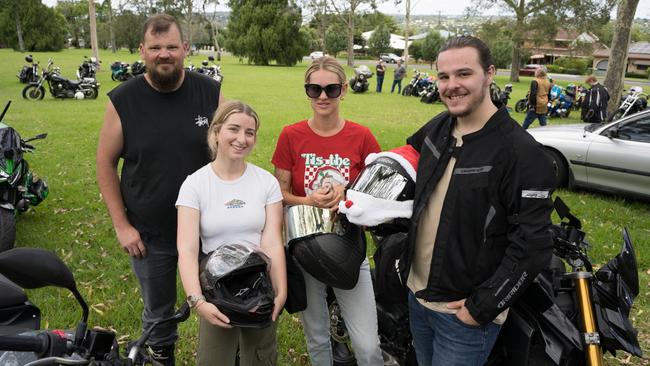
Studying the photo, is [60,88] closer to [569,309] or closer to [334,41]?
[569,309]

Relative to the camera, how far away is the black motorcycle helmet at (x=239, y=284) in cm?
207

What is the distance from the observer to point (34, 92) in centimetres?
1603

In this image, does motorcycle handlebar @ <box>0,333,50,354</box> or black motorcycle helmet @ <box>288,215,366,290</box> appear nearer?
motorcycle handlebar @ <box>0,333,50,354</box>

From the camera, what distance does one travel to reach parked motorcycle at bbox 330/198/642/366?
232cm

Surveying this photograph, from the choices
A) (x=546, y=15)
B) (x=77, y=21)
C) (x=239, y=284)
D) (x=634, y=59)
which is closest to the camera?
(x=239, y=284)

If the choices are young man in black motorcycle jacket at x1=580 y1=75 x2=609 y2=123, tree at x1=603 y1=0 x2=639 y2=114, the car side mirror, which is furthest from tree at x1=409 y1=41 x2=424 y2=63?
the car side mirror

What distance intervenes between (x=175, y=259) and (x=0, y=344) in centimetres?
177

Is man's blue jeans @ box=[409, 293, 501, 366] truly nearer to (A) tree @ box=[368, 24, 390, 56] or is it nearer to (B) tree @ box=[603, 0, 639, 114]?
(B) tree @ box=[603, 0, 639, 114]

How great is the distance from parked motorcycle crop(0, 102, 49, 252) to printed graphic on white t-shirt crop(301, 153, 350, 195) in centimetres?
332

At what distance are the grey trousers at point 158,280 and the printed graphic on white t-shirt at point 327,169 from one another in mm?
933

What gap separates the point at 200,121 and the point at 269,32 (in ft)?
142

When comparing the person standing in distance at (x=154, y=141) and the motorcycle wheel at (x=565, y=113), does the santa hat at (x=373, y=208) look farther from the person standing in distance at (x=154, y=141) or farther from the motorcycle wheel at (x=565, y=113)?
the motorcycle wheel at (x=565, y=113)

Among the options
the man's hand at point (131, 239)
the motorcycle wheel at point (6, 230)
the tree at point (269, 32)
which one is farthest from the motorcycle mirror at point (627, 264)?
the tree at point (269, 32)

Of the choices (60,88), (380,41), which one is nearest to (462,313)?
(60,88)
